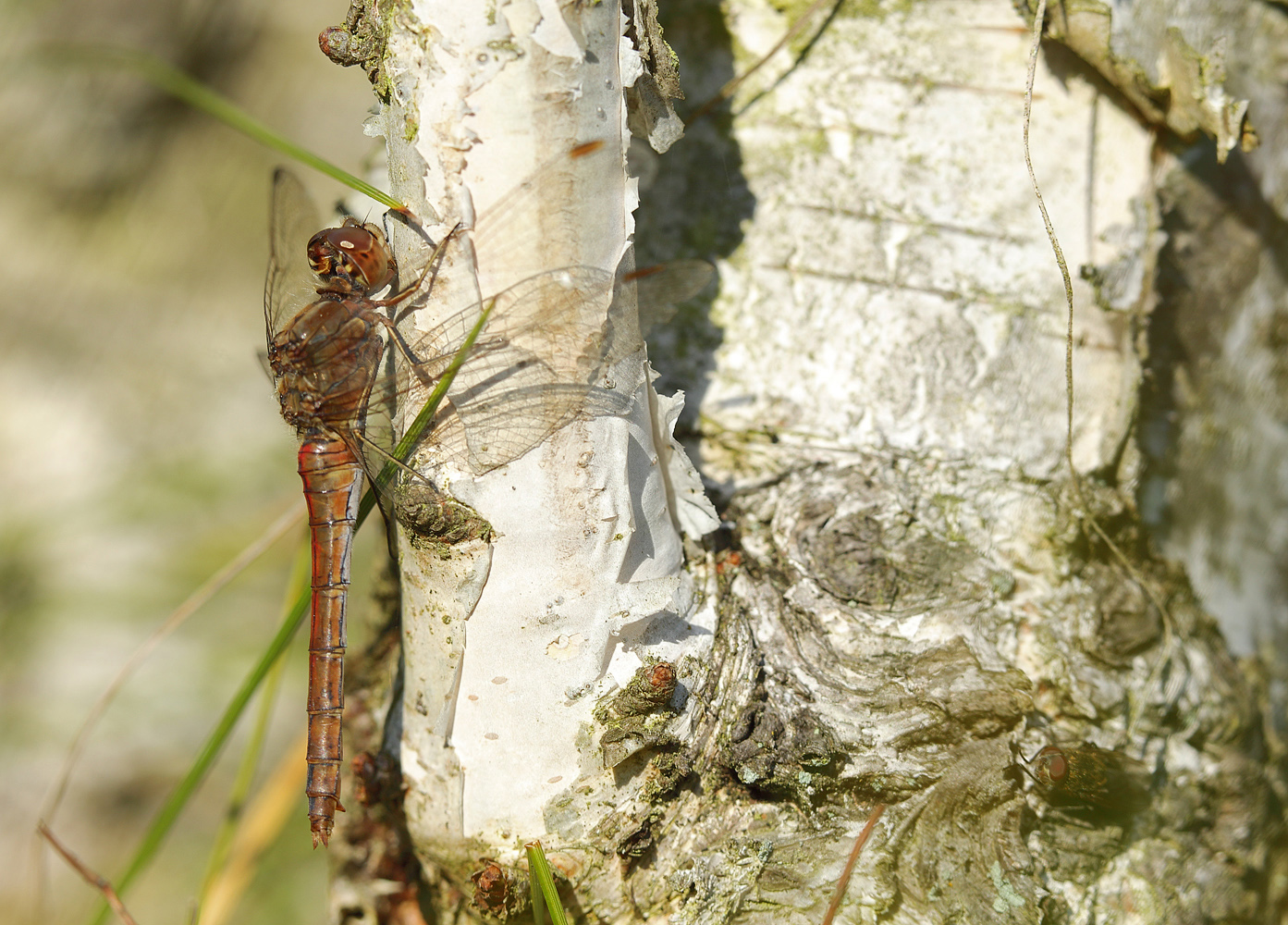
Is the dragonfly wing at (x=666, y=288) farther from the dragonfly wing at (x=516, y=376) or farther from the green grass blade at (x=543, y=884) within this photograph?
the green grass blade at (x=543, y=884)

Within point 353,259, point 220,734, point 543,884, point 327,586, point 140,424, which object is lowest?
point 543,884

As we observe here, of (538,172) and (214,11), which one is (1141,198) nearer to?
(538,172)

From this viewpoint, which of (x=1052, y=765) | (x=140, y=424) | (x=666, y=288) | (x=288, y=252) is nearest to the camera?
(x=1052, y=765)

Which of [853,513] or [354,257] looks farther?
[853,513]

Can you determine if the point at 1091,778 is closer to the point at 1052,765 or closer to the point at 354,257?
the point at 1052,765

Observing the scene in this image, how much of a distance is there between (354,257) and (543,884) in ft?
2.25

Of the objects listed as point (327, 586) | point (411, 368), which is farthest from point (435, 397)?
point (327, 586)

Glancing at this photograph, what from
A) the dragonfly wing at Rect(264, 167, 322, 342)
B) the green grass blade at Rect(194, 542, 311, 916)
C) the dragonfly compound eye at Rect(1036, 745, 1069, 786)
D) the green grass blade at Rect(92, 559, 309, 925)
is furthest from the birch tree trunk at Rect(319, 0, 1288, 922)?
the dragonfly wing at Rect(264, 167, 322, 342)

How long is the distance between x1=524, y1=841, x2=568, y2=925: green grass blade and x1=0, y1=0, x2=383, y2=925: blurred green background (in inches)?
63.6

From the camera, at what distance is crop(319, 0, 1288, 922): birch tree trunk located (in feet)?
2.52

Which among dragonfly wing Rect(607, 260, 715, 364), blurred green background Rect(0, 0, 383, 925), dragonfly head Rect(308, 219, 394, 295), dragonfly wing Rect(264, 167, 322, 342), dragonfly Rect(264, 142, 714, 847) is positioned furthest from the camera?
blurred green background Rect(0, 0, 383, 925)

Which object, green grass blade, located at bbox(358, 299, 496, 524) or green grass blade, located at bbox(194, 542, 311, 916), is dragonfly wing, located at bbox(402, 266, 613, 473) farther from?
green grass blade, located at bbox(194, 542, 311, 916)

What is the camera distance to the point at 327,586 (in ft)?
3.10

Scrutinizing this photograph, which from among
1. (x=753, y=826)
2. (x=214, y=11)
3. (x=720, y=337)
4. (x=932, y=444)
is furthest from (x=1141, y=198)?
(x=214, y=11)
